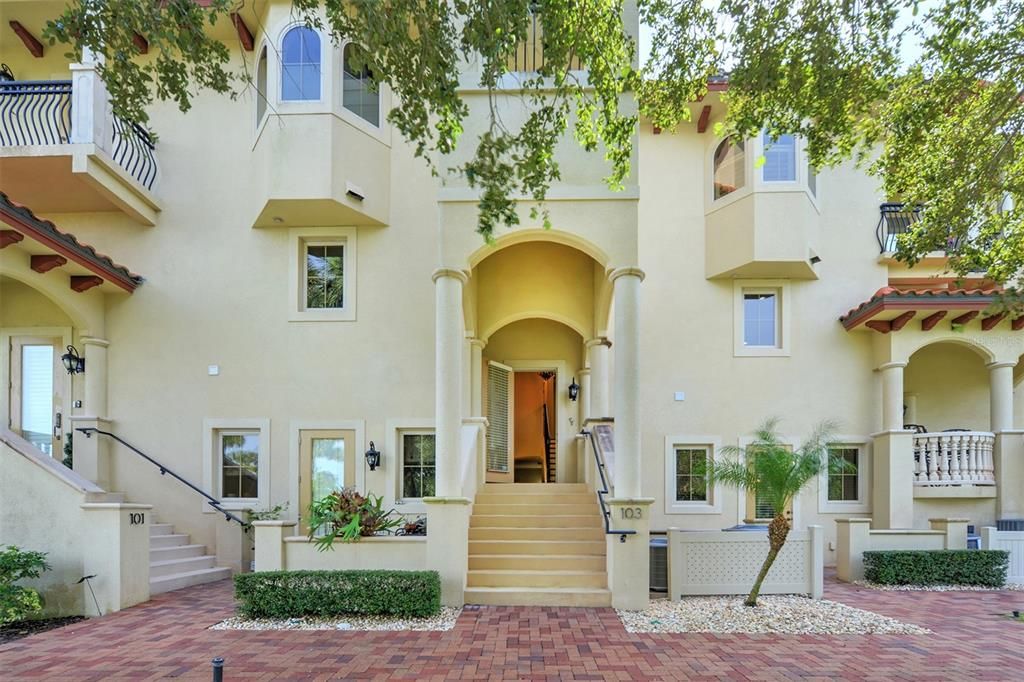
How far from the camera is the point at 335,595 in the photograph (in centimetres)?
702

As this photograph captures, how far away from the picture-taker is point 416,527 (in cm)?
863

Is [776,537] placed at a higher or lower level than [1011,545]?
higher

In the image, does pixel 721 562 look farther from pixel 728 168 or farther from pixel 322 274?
pixel 322 274

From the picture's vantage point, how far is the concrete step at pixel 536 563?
8.16 meters

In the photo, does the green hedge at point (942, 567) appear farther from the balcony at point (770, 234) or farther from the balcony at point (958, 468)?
the balcony at point (770, 234)

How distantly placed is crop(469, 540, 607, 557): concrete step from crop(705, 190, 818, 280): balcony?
556cm

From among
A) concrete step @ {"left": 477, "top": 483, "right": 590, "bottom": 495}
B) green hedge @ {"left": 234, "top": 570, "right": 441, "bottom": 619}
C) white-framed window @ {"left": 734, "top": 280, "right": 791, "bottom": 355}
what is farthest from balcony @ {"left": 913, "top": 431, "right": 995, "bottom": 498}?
green hedge @ {"left": 234, "top": 570, "right": 441, "bottom": 619}

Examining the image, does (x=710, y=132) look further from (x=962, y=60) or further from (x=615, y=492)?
(x=615, y=492)

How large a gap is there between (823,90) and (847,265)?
6466 millimetres

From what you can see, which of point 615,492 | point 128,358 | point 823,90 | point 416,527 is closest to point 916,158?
point 823,90

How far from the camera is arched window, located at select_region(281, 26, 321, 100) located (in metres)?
10.2

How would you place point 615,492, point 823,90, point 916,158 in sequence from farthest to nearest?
point 615,492, point 916,158, point 823,90

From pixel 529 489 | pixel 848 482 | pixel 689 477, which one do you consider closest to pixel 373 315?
pixel 529 489

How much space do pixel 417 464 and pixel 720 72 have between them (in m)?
7.60
